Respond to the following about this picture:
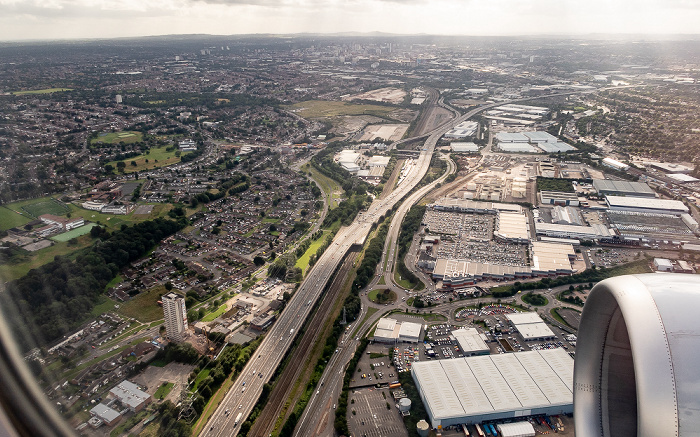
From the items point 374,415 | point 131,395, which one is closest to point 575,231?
point 374,415

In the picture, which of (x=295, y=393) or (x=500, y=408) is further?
(x=295, y=393)

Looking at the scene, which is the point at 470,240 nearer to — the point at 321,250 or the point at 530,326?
the point at 530,326

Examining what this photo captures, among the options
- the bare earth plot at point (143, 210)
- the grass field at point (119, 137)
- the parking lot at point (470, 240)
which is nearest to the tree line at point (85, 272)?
the bare earth plot at point (143, 210)

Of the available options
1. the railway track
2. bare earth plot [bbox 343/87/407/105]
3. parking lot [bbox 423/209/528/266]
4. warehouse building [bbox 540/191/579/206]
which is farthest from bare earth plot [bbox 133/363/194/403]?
bare earth plot [bbox 343/87/407/105]

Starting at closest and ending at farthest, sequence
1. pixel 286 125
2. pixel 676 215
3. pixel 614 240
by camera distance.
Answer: pixel 614 240 → pixel 676 215 → pixel 286 125

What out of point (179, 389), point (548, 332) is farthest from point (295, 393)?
point (548, 332)

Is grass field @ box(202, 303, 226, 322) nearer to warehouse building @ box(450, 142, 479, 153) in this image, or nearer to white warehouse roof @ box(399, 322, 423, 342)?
white warehouse roof @ box(399, 322, 423, 342)

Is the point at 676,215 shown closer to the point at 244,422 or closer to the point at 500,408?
the point at 500,408
